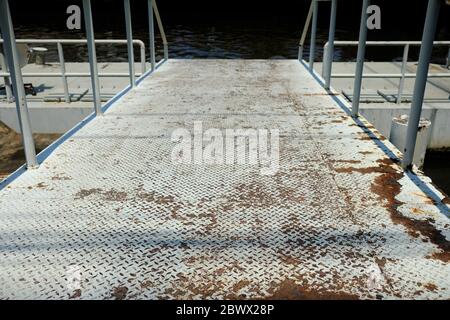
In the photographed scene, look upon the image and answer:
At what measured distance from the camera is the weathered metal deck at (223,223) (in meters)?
1.78

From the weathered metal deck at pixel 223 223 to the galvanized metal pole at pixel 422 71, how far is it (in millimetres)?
187

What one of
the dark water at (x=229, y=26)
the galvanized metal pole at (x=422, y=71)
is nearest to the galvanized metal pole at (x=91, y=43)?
the galvanized metal pole at (x=422, y=71)

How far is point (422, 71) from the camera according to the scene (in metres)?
2.48

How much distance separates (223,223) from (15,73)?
154cm

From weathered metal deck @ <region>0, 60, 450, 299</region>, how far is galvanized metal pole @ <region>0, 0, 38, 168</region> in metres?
0.17

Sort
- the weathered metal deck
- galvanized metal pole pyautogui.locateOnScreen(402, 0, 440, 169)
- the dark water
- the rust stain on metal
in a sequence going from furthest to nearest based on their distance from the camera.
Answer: the dark water
the rust stain on metal
galvanized metal pole pyautogui.locateOnScreen(402, 0, 440, 169)
the weathered metal deck

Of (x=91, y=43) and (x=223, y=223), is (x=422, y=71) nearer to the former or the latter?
(x=223, y=223)

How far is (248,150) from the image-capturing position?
10.5 ft

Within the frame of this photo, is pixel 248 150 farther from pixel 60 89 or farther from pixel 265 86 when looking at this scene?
pixel 60 89

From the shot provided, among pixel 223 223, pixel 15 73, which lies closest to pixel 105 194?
pixel 223 223

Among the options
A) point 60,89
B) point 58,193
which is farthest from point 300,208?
point 60,89

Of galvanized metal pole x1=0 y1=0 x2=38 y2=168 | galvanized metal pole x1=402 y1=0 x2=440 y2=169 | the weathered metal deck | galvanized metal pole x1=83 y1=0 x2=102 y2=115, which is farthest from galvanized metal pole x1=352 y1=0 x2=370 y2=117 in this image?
galvanized metal pole x1=0 y1=0 x2=38 y2=168

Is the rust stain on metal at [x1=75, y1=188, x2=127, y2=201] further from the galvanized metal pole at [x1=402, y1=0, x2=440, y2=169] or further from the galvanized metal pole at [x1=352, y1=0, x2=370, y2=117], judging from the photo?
the galvanized metal pole at [x1=352, y1=0, x2=370, y2=117]

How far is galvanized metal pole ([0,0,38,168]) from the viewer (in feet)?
7.89
